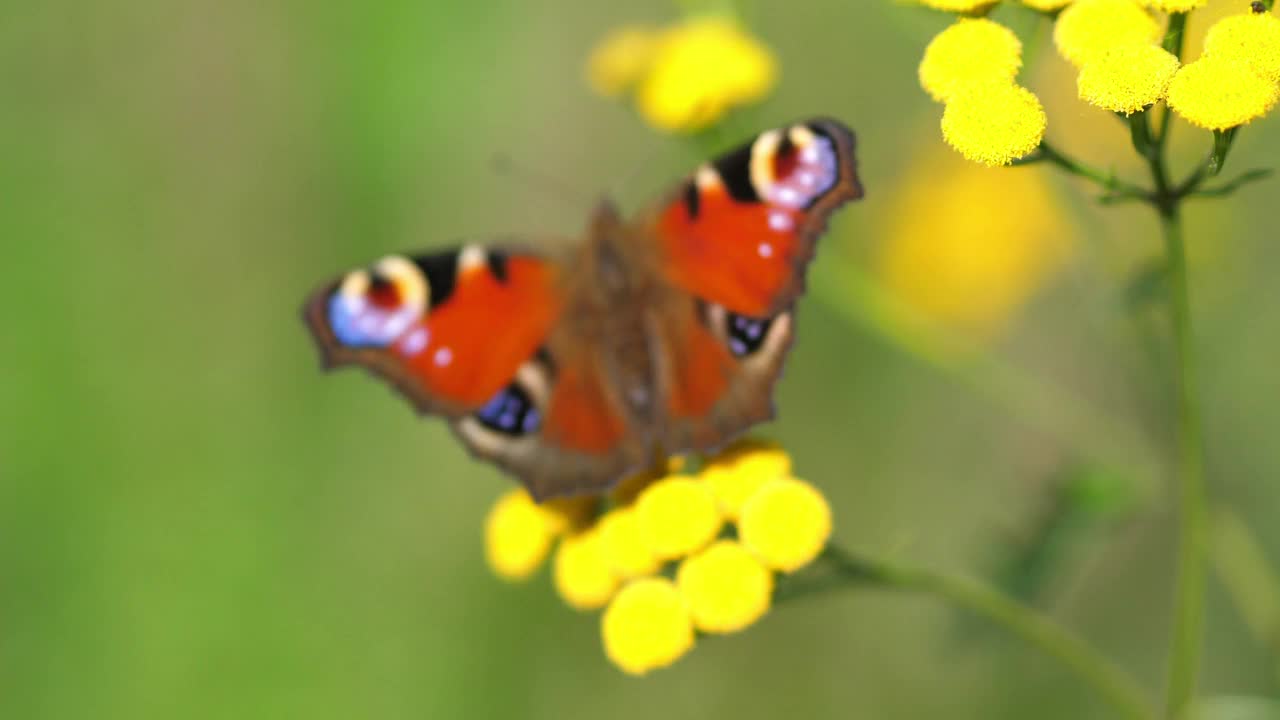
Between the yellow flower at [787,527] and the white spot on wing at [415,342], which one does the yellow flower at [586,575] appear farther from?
the white spot on wing at [415,342]

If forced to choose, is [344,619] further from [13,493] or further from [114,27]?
[114,27]

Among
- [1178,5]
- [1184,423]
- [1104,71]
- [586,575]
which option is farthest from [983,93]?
[586,575]

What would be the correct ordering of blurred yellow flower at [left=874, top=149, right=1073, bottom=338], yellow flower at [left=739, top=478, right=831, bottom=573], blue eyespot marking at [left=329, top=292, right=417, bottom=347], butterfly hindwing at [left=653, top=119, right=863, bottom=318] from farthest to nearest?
blurred yellow flower at [left=874, top=149, right=1073, bottom=338] → blue eyespot marking at [left=329, top=292, right=417, bottom=347] → butterfly hindwing at [left=653, top=119, right=863, bottom=318] → yellow flower at [left=739, top=478, right=831, bottom=573]

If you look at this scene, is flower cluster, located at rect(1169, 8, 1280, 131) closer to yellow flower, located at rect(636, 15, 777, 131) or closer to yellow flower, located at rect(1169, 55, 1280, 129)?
yellow flower, located at rect(1169, 55, 1280, 129)

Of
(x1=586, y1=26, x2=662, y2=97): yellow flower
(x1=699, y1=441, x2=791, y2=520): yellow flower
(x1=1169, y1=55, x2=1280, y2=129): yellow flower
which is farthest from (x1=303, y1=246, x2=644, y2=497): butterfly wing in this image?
(x1=1169, y1=55, x2=1280, y2=129): yellow flower

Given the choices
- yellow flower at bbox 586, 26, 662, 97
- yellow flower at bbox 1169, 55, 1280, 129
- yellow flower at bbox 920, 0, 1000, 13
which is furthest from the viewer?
yellow flower at bbox 586, 26, 662, 97

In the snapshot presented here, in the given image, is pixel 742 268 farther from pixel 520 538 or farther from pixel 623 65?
pixel 623 65
